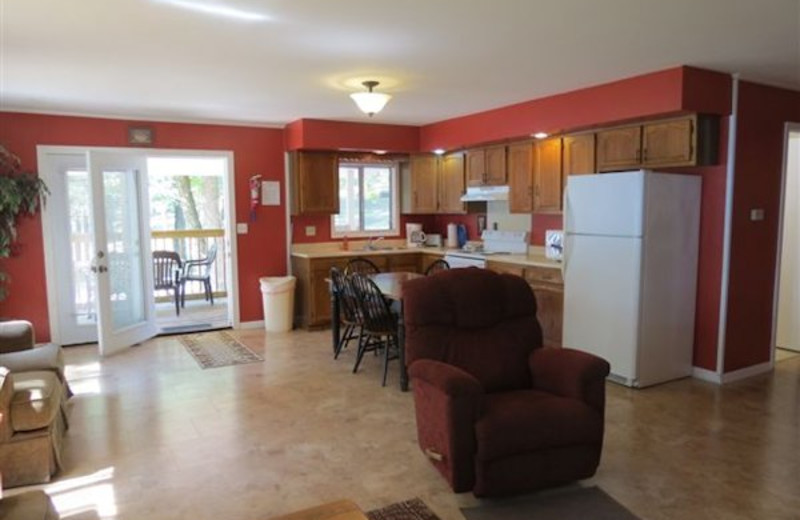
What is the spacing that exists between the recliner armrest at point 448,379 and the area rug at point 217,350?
9.21 feet

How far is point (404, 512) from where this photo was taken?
264cm

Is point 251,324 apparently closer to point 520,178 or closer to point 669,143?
point 520,178

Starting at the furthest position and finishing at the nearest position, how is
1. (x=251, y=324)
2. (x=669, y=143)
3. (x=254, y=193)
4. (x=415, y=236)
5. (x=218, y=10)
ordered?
(x=415, y=236)
(x=251, y=324)
(x=254, y=193)
(x=669, y=143)
(x=218, y=10)

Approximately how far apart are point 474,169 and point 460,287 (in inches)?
137

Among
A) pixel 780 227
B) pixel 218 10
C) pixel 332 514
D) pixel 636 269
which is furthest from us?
pixel 780 227

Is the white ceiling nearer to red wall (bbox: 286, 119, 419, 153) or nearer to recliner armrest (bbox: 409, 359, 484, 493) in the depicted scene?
red wall (bbox: 286, 119, 419, 153)

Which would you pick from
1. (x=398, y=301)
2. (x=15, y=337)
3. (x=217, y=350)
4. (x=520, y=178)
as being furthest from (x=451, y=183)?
(x=15, y=337)

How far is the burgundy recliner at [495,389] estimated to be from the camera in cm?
262

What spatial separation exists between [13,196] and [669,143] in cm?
572

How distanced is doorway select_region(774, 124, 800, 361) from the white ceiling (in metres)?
1.07

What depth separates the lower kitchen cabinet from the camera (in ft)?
16.4

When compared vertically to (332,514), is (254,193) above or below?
above

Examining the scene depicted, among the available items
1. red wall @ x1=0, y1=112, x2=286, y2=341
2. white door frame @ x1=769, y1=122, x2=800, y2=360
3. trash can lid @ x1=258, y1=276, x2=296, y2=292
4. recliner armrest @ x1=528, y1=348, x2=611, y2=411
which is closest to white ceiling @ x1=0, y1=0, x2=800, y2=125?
white door frame @ x1=769, y1=122, x2=800, y2=360

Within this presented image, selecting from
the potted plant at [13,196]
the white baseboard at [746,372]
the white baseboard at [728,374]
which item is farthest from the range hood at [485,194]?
the potted plant at [13,196]
